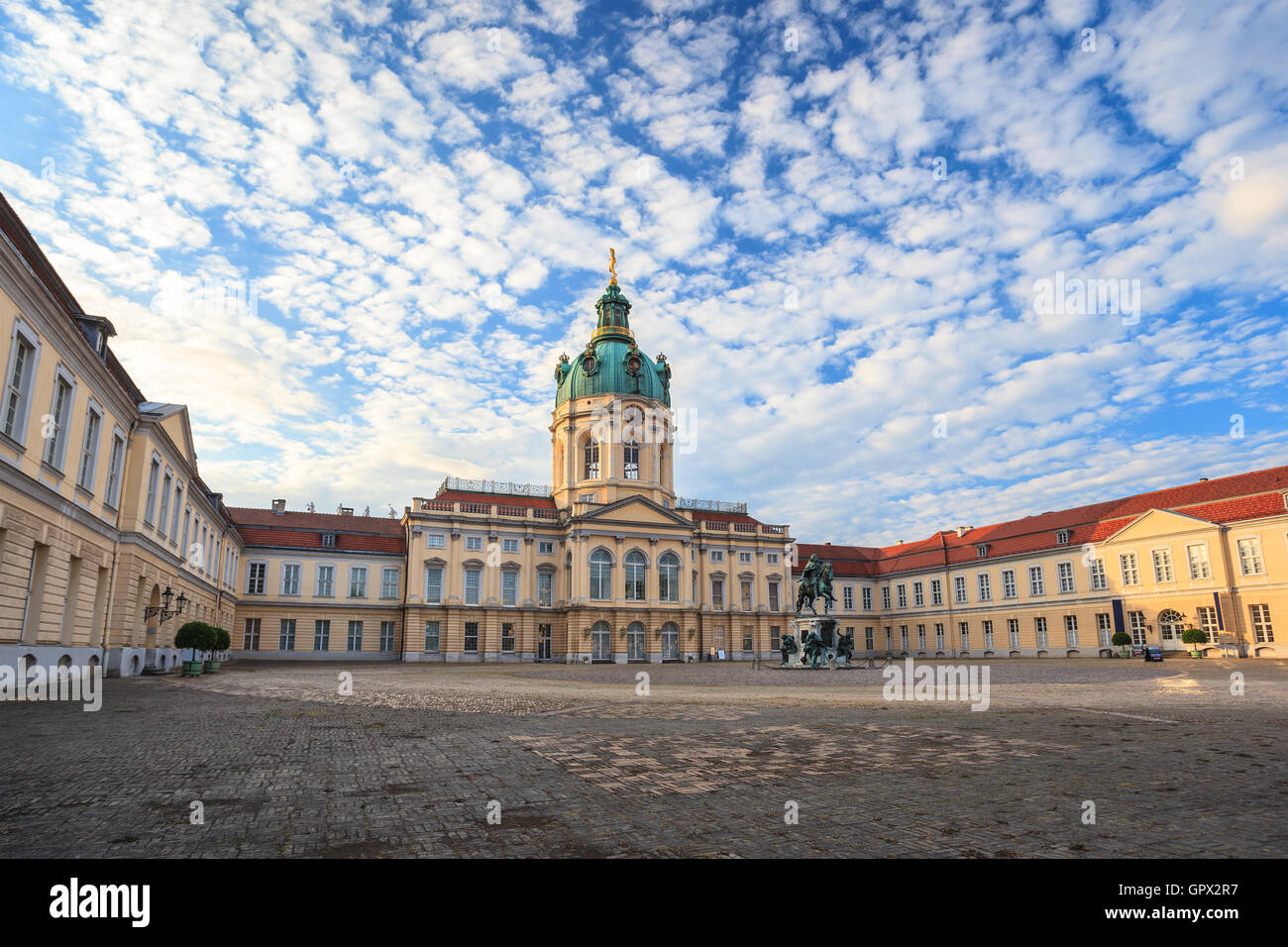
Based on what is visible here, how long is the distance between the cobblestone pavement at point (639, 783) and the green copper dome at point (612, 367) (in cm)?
5535

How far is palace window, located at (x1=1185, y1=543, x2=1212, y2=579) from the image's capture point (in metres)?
48.1

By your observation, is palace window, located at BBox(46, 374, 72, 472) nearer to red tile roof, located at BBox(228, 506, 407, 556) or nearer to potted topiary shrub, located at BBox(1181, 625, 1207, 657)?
red tile roof, located at BBox(228, 506, 407, 556)

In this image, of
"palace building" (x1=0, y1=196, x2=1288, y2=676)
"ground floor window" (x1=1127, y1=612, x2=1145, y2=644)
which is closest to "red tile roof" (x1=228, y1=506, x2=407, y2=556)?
"palace building" (x1=0, y1=196, x2=1288, y2=676)

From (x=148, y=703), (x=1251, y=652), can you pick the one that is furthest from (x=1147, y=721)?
(x=1251, y=652)

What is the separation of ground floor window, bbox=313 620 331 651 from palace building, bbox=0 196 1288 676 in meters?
0.17

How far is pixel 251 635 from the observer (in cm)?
5850

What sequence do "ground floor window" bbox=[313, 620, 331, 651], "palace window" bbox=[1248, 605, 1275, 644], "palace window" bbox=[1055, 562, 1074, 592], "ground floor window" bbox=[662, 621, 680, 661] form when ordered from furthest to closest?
"ground floor window" bbox=[662, 621, 680, 661] → "ground floor window" bbox=[313, 620, 331, 651] → "palace window" bbox=[1055, 562, 1074, 592] → "palace window" bbox=[1248, 605, 1275, 644]

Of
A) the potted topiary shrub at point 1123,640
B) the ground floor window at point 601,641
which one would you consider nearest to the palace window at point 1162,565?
the potted topiary shrub at point 1123,640

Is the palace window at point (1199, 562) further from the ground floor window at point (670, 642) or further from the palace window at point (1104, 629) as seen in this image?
the ground floor window at point (670, 642)

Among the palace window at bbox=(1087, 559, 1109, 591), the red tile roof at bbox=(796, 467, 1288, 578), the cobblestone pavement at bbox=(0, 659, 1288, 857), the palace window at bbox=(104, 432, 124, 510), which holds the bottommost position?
the cobblestone pavement at bbox=(0, 659, 1288, 857)

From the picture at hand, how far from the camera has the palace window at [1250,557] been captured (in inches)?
1791
